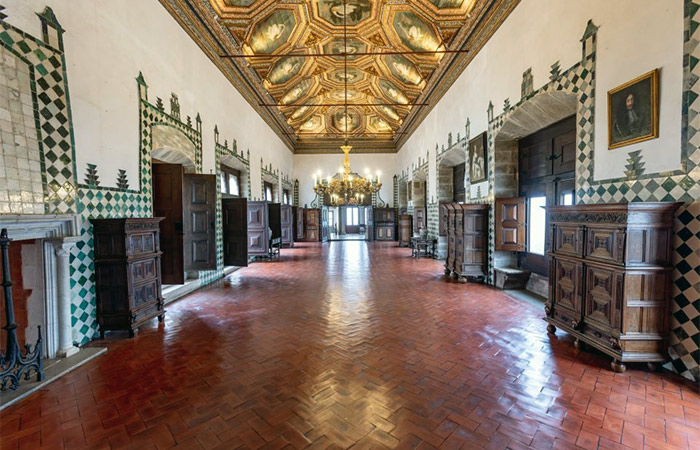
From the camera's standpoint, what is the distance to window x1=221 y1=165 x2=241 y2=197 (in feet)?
28.8

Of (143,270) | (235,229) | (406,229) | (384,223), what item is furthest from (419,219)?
(143,270)

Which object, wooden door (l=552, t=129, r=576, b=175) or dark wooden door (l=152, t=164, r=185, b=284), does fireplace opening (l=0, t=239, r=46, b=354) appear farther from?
wooden door (l=552, t=129, r=576, b=175)

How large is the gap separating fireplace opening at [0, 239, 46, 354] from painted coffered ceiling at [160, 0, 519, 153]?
462cm

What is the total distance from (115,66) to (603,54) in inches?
245

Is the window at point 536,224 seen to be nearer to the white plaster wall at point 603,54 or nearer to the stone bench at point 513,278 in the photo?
the stone bench at point 513,278

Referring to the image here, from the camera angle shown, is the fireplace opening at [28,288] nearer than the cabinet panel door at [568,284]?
Yes

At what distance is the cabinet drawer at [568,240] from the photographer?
3475mm

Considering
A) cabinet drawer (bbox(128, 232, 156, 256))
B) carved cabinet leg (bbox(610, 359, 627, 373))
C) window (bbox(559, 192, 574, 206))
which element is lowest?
carved cabinet leg (bbox(610, 359, 627, 373))

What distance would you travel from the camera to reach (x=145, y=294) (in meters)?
4.23

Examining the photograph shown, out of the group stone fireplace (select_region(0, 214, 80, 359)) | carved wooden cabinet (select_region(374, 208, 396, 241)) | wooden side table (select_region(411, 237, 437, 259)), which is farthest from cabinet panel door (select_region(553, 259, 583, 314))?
carved wooden cabinet (select_region(374, 208, 396, 241))

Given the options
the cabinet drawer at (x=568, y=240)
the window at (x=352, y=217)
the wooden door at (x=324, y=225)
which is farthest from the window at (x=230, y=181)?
the window at (x=352, y=217)

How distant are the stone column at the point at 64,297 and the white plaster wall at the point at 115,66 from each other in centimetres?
91

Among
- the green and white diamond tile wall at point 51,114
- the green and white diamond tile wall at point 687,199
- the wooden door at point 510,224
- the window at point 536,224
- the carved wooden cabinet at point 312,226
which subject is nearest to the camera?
the green and white diamond tile wall at point 687,199

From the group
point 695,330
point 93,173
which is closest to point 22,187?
point 93,173
